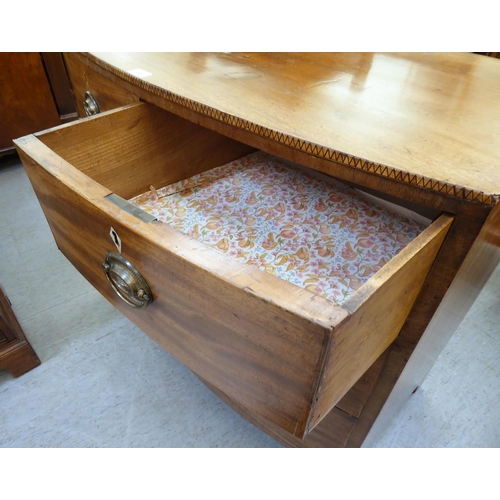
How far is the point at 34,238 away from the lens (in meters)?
1.26

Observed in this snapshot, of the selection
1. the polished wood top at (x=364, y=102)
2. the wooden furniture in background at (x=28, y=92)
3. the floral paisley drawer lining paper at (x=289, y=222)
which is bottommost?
the wooden furniture in background at (x=28, y=92)

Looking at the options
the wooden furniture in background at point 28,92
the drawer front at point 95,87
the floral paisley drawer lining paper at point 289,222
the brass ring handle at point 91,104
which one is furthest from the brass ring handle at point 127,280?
the wooden furniture in background at point 28,92

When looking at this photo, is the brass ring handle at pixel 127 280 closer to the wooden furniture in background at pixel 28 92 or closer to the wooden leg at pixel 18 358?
the wooden leg at pixel 18 358

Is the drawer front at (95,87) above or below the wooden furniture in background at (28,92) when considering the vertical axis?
above

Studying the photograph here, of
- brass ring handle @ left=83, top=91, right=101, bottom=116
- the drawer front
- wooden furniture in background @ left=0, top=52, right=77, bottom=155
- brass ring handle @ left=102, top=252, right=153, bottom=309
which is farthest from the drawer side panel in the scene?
wooden furniture in background @ left=0, top=52, right=77, bottom=155

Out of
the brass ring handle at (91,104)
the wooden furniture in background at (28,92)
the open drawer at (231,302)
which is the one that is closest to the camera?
the open drawer at (231,302)

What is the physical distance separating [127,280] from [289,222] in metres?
0.28

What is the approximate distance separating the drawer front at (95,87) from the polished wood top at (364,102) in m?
0.04

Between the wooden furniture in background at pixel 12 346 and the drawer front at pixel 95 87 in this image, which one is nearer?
the drawer front at pixel 95 87

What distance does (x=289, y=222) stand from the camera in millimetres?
607

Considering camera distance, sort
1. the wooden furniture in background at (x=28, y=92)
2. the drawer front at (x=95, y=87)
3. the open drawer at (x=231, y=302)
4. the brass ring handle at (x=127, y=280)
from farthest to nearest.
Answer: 1. the wooden furniture in background at (x=28, y=92)
2. the drawer front at (x=95, y=87)
3. the brass ring handle at (x=127, y=280)
4. the open drawer at (x=231, y=302)

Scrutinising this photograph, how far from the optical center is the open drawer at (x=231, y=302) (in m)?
0.29

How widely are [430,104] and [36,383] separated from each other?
3.08 ft

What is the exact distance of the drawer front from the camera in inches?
26.6
